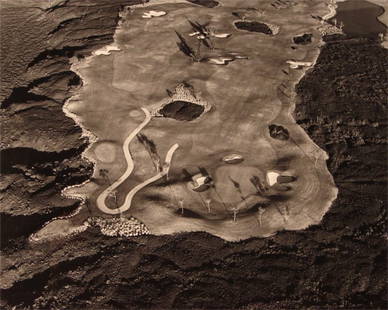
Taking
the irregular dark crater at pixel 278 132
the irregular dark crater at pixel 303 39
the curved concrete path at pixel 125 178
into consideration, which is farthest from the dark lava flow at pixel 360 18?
the curved concrete path at pixel 125 178

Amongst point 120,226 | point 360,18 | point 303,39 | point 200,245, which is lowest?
point 200,245

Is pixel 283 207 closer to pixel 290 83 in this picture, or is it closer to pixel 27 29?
pixel 290 83

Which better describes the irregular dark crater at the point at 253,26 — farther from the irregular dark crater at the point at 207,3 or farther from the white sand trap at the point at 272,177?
the white sand trap at the point at 272,177

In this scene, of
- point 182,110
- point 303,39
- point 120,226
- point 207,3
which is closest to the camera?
point 120,226

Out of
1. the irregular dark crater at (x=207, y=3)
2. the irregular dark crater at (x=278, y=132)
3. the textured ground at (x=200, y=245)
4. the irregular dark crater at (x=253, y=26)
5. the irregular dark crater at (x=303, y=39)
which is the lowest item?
the textured ground at (x=200, y=245)

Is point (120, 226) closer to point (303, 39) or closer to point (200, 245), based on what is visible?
point (200, 245)

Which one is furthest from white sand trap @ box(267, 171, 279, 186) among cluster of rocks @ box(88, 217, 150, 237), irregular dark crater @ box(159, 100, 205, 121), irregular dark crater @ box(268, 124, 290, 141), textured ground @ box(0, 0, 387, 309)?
cluster of rocks @ box(88, 217, 150, 237)

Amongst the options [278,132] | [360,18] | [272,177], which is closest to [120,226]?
[272,177]

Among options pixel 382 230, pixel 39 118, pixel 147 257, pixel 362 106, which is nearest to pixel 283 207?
pixel 382 230
